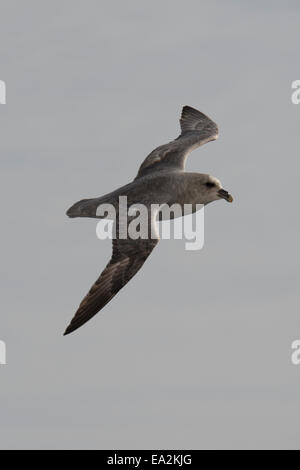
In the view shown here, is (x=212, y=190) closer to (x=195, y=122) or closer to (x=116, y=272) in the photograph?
(x=116, y=272)

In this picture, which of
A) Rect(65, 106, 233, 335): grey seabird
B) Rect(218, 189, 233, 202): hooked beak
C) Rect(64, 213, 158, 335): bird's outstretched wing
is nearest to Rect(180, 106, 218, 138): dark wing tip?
Rect(65, 106, 233, 335): grey seabird

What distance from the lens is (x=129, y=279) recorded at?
20.1m

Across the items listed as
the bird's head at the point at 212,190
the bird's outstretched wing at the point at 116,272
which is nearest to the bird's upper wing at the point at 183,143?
the bird's head at the point at 212,190

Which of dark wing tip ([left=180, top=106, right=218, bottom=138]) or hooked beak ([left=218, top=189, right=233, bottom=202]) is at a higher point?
dark wing tip ([left=180, top=106, right=218, bottom=138])

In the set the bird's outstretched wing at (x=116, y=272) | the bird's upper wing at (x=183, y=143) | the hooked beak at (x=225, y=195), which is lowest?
the bird's outstretched wing at (x=116, y=272)

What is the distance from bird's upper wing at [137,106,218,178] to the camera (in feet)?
80.7

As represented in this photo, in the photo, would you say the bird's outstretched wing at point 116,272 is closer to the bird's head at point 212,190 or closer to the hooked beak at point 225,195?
the bird's head at point 212,190

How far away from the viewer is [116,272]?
66.1ft

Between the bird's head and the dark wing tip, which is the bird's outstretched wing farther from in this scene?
the dark wing tip

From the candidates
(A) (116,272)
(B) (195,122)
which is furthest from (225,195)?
(B) (195,122)

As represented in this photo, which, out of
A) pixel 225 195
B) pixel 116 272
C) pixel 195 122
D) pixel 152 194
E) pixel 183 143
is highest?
pixel 195 122

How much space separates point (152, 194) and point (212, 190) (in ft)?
6.35

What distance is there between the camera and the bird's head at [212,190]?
2333 cm

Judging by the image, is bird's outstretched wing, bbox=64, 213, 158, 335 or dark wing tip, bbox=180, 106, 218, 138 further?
dark wing tip, bbox=180, 106, 218, 138
